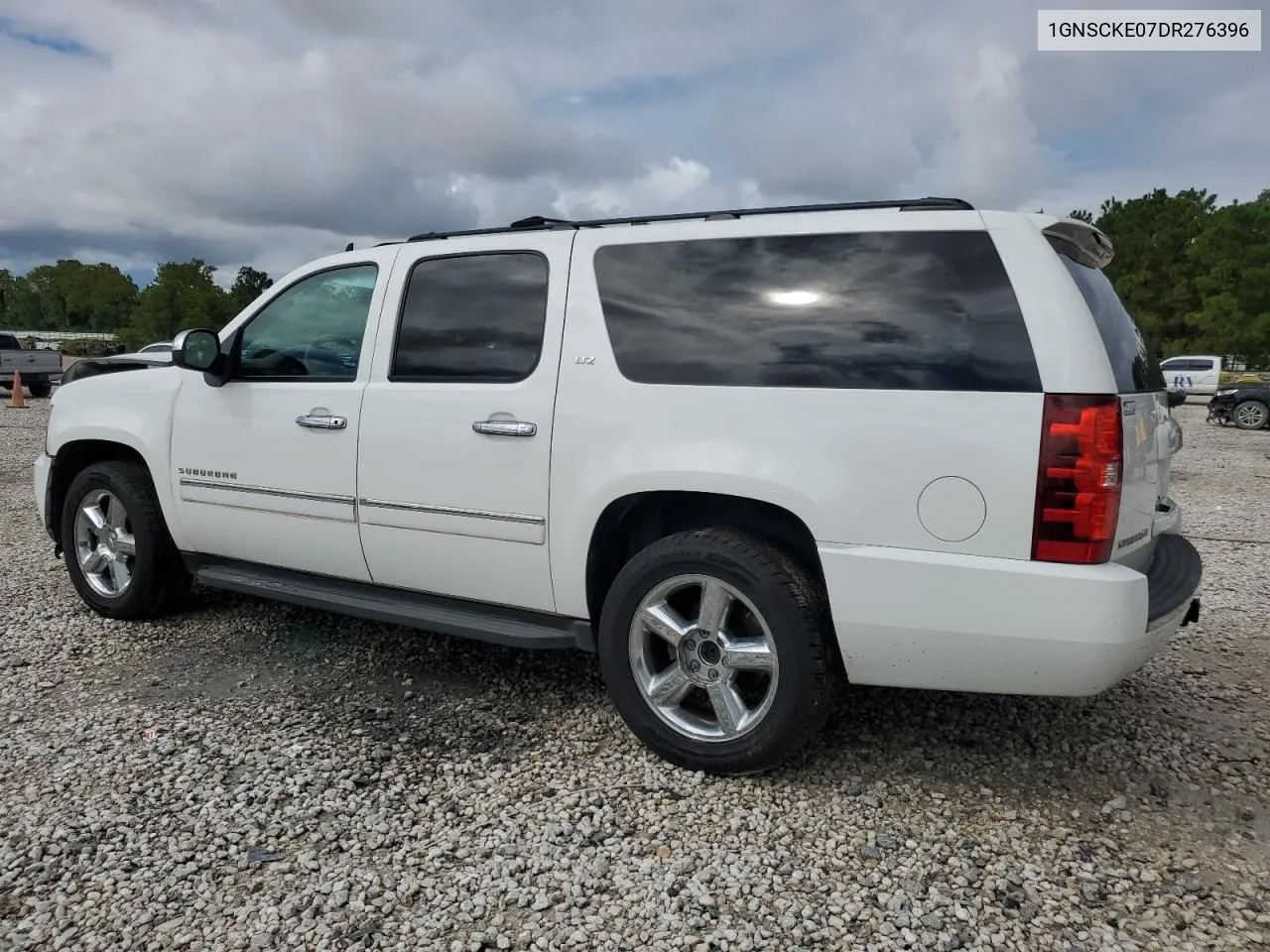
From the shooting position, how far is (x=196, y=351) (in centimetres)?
403

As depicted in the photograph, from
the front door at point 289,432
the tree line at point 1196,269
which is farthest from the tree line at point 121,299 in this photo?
the front door at point 289,432

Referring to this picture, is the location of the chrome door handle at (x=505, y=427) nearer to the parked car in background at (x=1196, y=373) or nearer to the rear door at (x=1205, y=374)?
the parked car in background at (x=1196, y=373)

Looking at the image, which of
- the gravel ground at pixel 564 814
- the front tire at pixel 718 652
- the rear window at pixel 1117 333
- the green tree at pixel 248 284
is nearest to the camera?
the gravel ground at pixel 564 814

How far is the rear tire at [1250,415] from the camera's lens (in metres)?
19.0

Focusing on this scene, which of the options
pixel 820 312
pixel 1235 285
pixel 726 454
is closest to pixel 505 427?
pixel 726 454

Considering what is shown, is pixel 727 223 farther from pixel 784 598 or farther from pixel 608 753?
pixel 608 753

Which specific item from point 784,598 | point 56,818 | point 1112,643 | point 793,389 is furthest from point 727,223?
point 56,818

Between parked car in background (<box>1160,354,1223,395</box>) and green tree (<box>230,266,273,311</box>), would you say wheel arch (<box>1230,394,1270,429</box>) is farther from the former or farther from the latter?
green tree (<box>230,266,273,311</box>)

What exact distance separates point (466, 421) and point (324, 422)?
75 cm

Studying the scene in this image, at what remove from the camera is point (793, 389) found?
2.89 metres

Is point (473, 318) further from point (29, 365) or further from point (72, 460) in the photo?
point (29, 365)

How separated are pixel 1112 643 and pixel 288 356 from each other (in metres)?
3.46

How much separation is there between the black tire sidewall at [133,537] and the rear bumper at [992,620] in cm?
351

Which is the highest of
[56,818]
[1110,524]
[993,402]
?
[993,402]
